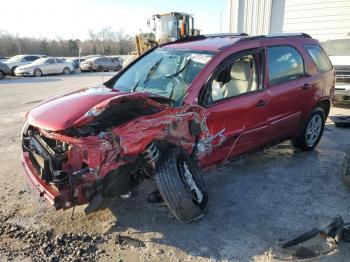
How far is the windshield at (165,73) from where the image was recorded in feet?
12.6

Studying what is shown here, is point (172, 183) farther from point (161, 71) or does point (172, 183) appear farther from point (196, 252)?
point (161, 71)

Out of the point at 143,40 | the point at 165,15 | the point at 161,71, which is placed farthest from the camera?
the point at 165,15

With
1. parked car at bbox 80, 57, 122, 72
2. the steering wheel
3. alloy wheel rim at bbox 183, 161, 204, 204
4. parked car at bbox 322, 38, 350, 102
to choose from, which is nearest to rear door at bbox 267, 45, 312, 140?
the steering wheel

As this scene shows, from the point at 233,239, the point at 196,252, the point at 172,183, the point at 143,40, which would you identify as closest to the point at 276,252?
the point at 233,239

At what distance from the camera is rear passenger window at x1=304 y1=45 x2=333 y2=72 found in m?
5.30

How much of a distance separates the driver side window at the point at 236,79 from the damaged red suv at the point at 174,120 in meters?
0.01

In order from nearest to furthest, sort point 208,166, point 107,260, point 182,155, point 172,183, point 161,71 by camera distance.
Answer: point 107,260 → point 172,183 → point 182,155 → point 208,166 → point 161,71

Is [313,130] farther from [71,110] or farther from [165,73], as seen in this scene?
[71,110]

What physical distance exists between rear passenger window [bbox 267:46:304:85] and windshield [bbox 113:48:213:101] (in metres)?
1.01

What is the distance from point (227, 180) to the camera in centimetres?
451

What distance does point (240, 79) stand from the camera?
4.23 metres

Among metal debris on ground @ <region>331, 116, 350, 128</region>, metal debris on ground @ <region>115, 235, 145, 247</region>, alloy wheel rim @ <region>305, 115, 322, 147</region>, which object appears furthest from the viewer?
metal debris on ground @ <region>331, 116, 350, 128</region>

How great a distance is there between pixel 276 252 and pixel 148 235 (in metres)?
1.19

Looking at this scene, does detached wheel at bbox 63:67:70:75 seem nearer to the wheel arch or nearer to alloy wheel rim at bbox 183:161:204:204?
the wheel arch
